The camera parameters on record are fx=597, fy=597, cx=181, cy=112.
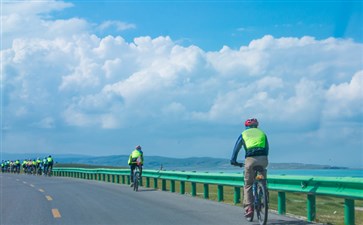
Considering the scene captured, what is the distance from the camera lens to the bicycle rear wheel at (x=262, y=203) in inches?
449

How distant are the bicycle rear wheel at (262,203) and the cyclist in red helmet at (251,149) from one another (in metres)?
0.26

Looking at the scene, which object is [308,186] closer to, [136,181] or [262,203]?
[262,203]

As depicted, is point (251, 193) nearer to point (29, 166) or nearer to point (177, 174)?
point (177, 174)

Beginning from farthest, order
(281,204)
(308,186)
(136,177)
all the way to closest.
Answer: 1. (136,177)
2. (281,204)
3. (308,186)

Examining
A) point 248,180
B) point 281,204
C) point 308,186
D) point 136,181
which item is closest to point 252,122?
point 248,180

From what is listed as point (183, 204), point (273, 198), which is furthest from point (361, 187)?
point (273, 198)

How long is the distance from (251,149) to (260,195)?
93cm

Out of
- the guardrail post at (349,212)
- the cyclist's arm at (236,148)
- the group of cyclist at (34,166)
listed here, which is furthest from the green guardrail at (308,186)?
the group of cyclist at (34,166)

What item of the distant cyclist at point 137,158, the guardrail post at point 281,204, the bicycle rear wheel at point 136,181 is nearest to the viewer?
the guardrail post at point 281,204

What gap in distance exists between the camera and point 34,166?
61.3 m

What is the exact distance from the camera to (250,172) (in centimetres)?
1183

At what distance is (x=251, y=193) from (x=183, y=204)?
5.38 metres

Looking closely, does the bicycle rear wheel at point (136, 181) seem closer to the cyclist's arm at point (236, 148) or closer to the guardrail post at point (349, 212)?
the cyclist's arm at point (236, 148)

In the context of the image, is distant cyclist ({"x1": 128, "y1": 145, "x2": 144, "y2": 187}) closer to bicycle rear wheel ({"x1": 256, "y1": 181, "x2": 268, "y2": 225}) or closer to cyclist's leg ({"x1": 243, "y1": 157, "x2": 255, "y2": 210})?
cyclist's leg ({"x1": 243, "y1": 157, "x2": 255, "y2": 210})
